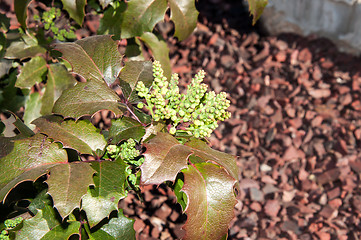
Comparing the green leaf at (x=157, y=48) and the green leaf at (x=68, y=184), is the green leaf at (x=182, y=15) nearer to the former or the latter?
the green leaf at (x=157, y=48)

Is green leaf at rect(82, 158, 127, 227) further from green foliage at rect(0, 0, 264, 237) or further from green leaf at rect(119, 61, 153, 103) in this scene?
green leaf at rect(119, 61, 153, 103)

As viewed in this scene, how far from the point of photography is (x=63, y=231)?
3.94ft

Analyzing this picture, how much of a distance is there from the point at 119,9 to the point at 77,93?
1.87ft

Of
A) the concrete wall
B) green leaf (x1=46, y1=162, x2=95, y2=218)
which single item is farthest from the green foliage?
the concrete wall

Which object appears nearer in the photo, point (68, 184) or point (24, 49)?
point (68, 184)

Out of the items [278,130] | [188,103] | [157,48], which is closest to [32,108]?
[157,48]

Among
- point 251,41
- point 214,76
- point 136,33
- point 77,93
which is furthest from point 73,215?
point 251,41

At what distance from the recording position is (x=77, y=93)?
123 centimetres

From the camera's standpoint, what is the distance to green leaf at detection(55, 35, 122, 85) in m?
1.28

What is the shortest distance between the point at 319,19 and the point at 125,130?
93.0 inches

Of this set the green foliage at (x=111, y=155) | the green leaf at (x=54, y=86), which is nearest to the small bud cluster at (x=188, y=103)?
the green foliage at (x=111, y=155)

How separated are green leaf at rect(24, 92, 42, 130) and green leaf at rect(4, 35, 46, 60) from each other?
0.25 metres

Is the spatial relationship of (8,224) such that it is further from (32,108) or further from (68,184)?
(32,108)

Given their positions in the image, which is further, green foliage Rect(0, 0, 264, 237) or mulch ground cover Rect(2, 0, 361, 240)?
mulch ground cover Rect(2, 0, 361, 240)
